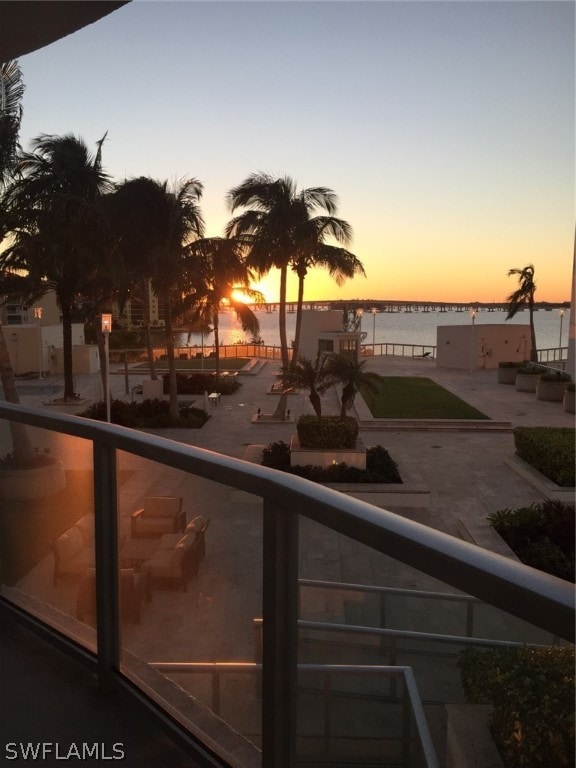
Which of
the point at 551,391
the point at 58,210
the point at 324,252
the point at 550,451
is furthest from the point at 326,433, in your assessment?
the point at 551,391

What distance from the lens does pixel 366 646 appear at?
1604mm

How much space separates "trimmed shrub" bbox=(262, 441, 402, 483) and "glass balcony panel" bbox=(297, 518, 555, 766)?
12.2 meters

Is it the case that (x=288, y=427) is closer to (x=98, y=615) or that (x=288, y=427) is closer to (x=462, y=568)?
(x=98, y=615)

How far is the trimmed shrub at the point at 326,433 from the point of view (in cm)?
1518

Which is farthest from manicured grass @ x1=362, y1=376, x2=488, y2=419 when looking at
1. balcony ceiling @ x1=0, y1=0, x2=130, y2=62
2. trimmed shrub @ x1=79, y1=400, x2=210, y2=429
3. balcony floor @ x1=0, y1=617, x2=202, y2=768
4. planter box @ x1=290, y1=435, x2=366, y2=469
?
balcony floor @ x1=0, y1=617, x2=202, y2=768

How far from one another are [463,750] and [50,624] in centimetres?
200

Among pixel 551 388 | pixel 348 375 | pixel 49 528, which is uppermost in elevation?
pixel 49 528

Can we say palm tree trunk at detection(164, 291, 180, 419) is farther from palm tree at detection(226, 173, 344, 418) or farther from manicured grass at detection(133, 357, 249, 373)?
manicured grass at detection(133, 357, 249, 373)

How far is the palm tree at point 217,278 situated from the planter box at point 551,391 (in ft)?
40.4

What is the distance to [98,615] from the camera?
2.45 meters

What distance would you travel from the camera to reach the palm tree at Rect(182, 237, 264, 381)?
22.5 m

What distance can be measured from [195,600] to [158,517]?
0.30 meters

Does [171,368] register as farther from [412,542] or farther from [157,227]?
[412,542]

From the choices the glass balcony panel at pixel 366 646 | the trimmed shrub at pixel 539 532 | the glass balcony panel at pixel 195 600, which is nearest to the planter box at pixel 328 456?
the trimmed shrub at pixel 539 532
